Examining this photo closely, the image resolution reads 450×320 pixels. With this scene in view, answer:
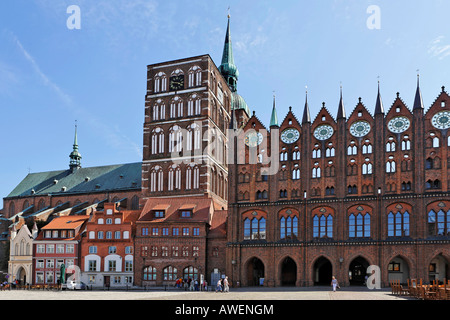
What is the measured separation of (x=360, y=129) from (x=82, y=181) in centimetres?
6069

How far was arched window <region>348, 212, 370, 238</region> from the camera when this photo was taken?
60219mm

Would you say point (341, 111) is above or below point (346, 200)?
above

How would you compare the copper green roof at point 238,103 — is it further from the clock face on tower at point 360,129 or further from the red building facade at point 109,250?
the clock face on tower at point 360,129

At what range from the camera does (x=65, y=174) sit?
358ft

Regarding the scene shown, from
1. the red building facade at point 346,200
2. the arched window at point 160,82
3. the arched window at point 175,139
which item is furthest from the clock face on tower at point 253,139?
the arched window at point 160,82

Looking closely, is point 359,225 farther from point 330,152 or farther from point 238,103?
point 238,103

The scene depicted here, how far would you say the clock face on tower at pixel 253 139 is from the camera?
218 feet

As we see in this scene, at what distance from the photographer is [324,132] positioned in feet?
210

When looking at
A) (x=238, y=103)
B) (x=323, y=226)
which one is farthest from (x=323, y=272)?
(x=238, y=103)

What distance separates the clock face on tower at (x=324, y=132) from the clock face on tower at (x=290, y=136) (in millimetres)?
2362

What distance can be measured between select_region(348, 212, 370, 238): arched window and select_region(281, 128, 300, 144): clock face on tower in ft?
38.1

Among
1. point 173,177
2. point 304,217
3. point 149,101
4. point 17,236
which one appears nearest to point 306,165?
point 304,217

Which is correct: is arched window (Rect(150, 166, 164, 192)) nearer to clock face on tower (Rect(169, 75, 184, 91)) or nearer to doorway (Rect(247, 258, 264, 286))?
clock face on tower (Rect(169, 75, 184, 91))
